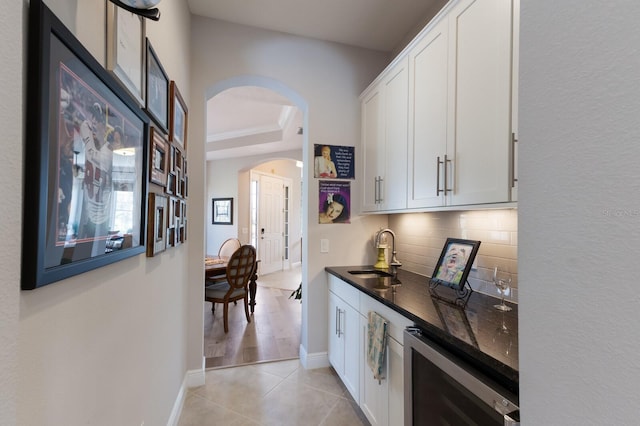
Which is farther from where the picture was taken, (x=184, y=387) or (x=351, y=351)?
(x=184, y=387)

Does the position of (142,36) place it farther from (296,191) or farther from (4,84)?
(296,191)

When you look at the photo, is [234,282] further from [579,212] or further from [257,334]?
[579,212]

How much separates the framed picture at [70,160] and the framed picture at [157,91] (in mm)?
309

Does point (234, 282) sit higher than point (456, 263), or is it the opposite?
point (456, 263)

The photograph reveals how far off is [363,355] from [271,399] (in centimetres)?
85

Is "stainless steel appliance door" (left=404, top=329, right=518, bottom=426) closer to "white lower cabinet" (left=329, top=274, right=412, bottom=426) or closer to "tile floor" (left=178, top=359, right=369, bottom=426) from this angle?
"white lower cabinet" (left=329, top=274, right=412, bottom=426)

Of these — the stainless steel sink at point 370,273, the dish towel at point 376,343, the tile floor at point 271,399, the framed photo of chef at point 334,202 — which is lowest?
the tile floor at point 271,399

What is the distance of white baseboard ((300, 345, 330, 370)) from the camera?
2.62 metres

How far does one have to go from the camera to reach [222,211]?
6.64 metres

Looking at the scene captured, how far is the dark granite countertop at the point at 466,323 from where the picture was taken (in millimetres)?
930

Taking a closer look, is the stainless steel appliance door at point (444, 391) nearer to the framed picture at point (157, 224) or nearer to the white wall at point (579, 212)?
the white wall at point (579, 212)

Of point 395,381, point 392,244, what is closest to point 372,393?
point 395,381

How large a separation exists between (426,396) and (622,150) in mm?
1183

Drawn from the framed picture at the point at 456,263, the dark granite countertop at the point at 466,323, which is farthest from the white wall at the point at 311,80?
the framed picture at the point at 456,263
